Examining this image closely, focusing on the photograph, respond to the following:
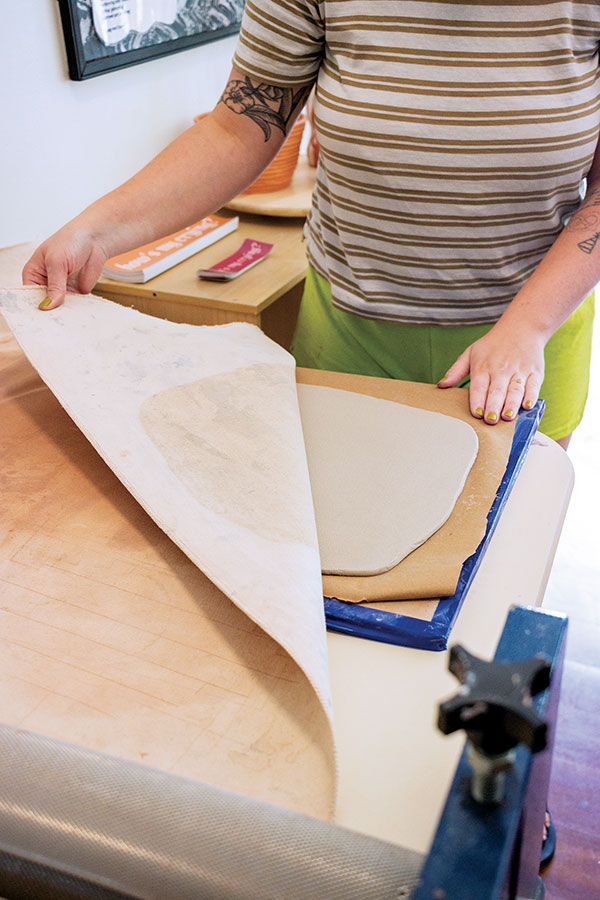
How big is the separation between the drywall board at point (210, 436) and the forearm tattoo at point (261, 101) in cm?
30

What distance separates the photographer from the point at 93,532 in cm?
75

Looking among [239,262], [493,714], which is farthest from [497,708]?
[239,262]

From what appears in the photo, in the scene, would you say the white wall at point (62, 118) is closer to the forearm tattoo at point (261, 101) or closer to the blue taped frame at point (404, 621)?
the forearm tattoo at point (261, 101)

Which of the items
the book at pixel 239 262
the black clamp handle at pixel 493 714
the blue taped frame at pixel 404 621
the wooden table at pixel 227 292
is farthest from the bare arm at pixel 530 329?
the book at pixel 239 262

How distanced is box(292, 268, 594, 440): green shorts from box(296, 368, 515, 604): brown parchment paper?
0.16 metres

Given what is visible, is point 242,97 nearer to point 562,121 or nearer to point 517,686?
point 562,121

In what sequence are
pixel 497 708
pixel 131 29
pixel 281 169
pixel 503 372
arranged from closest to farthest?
pixel 497 708, pixel 503 372, pixel 131 29, pixel 281 169

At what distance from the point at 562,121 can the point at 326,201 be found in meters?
0.35

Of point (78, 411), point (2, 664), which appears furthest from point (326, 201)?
point (2, 664)

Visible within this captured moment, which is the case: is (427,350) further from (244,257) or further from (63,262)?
(244,257)

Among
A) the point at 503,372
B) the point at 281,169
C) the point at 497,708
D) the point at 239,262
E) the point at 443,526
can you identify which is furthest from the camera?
the point at 281,169

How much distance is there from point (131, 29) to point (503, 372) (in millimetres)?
1413

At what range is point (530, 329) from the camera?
95 centimetres

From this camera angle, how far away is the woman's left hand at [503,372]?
0.91 m
